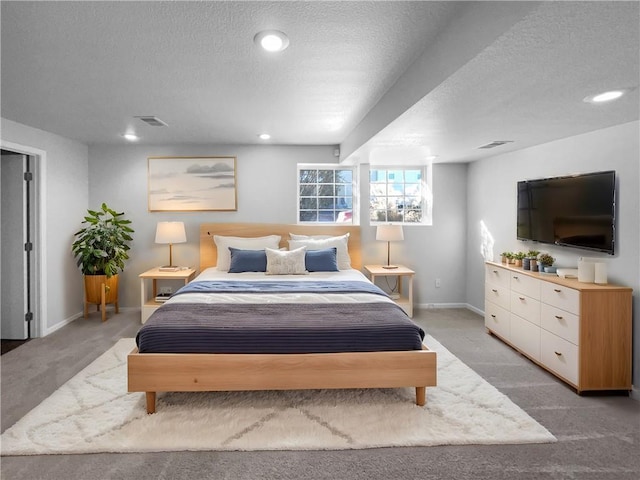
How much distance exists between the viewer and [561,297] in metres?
3.02

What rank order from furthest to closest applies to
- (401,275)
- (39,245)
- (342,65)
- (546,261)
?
1. (401,275)
2. (39,245)
3. (546,261)
4. (342,65)

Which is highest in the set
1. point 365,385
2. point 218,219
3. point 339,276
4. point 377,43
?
point 377,43

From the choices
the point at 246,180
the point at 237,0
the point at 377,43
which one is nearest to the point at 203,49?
the point at 237,0

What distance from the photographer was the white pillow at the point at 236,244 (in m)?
4.81

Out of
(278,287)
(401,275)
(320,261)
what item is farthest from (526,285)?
(278,287)

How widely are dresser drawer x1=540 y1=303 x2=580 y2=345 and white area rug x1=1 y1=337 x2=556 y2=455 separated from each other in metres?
0.71

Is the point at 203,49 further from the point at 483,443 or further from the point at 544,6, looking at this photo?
the point at 483,443

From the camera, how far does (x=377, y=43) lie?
215cm

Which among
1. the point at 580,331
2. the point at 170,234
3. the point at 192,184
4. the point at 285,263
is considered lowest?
the point at 580,331

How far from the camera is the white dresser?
2777mm

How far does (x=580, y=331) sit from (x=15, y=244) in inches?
211

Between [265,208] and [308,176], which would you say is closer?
[265,208]

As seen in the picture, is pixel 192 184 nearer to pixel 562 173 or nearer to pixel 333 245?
pixel 333 245

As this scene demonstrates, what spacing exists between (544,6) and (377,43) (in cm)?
102
